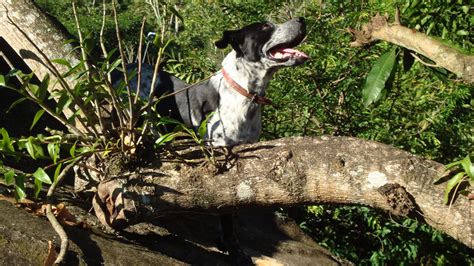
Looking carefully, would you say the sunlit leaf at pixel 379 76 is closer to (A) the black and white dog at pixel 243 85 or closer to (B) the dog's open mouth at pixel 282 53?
(A) the black and white dog at pixel 243 85

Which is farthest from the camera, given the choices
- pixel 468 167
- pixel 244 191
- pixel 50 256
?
pixel 244 191

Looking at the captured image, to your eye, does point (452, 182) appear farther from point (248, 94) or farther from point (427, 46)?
point (248, 94)

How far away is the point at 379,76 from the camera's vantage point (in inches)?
102

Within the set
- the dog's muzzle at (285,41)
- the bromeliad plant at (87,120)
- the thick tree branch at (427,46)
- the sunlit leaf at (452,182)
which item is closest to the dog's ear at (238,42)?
the dog's muzzle at (285,41)

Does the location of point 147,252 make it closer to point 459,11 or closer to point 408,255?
point 459,11

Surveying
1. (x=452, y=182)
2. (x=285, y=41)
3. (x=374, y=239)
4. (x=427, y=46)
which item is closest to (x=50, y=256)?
(x=452, y=182)

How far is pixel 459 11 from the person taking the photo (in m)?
3.99

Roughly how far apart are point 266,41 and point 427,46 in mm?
3172

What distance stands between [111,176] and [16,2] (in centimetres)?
182

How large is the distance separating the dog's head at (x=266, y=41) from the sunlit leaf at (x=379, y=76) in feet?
8.93

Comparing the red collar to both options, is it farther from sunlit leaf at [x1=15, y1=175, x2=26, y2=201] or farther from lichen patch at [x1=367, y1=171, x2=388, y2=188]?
sunlit leaf at [x1=15, y1=175, x2=26, y2=201]

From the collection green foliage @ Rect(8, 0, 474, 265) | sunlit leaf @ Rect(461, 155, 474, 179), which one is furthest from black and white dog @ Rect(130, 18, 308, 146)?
sunlit leaf @ Rect(461, 155, 474, 179)

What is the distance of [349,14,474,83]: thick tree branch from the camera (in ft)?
7.42

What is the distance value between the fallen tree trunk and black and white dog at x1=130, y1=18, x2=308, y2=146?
4.62 feet
